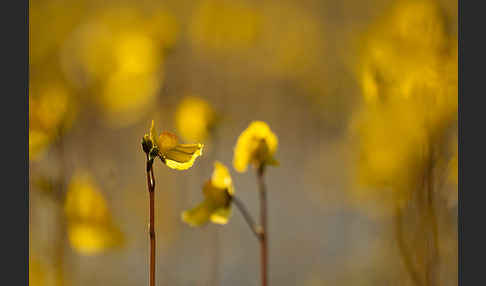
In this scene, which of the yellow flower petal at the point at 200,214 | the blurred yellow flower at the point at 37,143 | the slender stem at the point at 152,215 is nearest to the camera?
the slender stem at the point at 152,215

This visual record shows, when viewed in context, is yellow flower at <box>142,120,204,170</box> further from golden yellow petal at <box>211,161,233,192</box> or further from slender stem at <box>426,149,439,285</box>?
slender stem at <box>426,149,439,285</box>

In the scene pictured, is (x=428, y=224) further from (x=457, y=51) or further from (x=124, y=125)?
(x=124, y=125)

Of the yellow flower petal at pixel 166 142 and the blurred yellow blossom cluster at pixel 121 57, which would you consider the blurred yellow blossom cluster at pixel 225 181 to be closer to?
the yellow flower petal at pixel 166 142

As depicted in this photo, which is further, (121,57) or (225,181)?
(121,57)

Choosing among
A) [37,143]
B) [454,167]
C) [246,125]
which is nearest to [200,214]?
[246,125]

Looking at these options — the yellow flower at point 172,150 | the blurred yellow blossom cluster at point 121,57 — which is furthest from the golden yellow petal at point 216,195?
the blurred yellow blossom cluster at point 121,57

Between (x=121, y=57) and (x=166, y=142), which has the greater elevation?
(x=121, y=57)

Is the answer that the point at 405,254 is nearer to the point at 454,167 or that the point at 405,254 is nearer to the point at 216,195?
the point at 454,167

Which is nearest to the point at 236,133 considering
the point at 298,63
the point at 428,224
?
the point at 298,63
